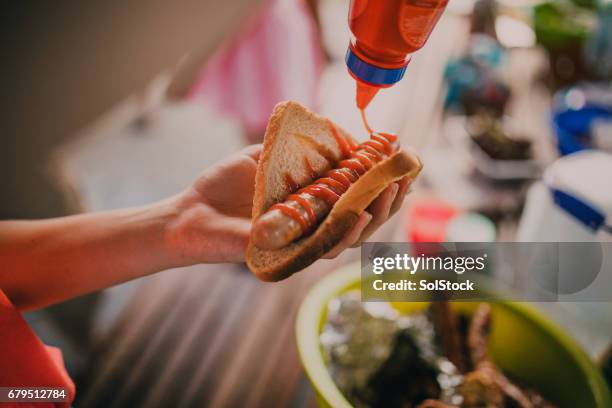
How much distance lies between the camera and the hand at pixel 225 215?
79 cm

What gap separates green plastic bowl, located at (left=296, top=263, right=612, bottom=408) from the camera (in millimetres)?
892

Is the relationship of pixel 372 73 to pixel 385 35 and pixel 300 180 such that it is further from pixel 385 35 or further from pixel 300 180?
pixel 300 180

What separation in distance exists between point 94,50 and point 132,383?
173cm

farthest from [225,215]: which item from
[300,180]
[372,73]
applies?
[372,73]

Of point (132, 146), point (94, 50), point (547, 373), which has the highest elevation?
point (94, 50)

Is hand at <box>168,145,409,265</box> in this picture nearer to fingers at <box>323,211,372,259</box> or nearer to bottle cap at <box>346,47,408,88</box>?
fingers at <box>323,211,372,259</box>

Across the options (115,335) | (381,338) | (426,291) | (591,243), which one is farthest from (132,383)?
(591,243)

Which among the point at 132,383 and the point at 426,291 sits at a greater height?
the point at 426,291

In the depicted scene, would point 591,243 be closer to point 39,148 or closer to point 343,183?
point 343,183

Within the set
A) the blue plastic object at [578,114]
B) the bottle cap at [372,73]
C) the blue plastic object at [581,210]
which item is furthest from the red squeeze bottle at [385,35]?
the blue plastic object at [578,114]

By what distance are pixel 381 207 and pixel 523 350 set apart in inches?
24.2

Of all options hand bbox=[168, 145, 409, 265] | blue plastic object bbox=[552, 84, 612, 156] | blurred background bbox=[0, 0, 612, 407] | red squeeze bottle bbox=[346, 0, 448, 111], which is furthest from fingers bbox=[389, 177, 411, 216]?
blue plastic object bbox=[552, 84, 612, 156]

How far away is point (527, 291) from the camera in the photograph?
4.28ft

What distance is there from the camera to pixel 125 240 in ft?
2.93
